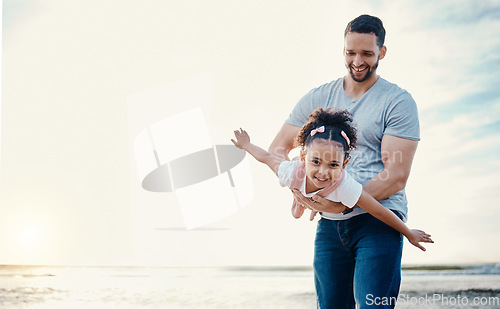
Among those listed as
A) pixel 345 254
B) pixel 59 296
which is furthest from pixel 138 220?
pixel 345 254

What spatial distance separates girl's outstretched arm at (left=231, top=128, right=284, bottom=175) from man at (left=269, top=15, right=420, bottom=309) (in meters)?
0.17

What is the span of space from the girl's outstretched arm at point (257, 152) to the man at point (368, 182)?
17 centimetres

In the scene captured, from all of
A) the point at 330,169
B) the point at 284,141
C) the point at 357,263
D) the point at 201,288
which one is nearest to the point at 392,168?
the point at 330,169

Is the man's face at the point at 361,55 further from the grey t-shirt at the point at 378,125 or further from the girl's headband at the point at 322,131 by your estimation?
the girl's headband at the point at 322,131

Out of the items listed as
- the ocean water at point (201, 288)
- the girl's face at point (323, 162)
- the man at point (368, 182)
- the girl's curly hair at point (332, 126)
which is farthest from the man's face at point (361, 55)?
the ocean water at point (201, 288)

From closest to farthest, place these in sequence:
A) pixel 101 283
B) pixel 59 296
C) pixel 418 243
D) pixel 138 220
Answer: pixel 418 243
pixel 59 296
pixel 101 283
pixel 138 220

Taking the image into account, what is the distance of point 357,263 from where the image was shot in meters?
1.98

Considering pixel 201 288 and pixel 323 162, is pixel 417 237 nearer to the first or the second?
pixel 323 162

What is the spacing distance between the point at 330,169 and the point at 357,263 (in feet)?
1.21

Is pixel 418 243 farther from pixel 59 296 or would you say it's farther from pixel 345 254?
pixel 59 296

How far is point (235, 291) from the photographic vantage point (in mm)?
7328

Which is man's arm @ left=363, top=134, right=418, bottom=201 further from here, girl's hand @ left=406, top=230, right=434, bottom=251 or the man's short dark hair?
the man's short dark hair

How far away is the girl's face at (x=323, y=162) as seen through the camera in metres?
1.91

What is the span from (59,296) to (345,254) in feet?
19.6
